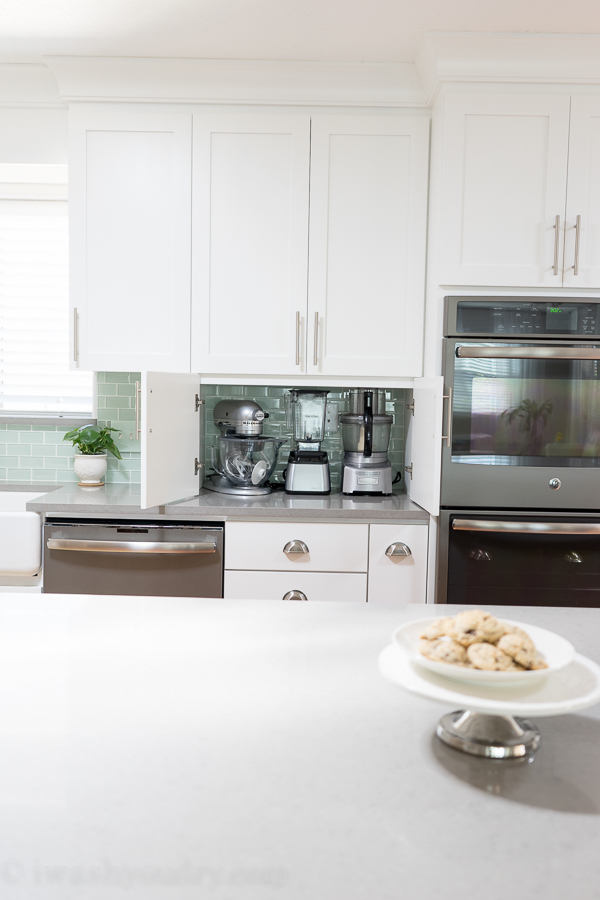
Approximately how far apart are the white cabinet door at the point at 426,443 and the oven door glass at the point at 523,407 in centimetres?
9

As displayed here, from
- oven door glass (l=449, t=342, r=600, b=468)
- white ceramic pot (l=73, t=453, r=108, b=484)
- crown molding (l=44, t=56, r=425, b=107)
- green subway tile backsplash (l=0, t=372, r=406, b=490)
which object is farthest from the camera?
green subway tile backsplash (l=0, t=372, r=406, b=490)

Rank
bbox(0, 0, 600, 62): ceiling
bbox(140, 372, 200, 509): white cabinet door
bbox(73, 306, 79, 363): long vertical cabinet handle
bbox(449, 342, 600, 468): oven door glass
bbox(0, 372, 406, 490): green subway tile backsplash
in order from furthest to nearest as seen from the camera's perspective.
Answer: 1. bbox(0, 372, 406, 490): green subway tile backsplash
2. bbox(73, 306, 79, 363): long vertical cabinet handle
3. bbox(449, 342, 600, 468): oven door glass
4. bbox(140, 372, 200, 509): white cabinet door
5. bbox(0, 0, 600, 62): ceiling

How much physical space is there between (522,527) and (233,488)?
3.58 ft

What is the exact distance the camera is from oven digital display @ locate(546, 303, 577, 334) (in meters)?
2.38

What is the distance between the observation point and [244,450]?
8.93 feet

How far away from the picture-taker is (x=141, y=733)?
30.3 inches

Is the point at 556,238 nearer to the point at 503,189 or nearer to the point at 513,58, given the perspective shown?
the point at 503,189

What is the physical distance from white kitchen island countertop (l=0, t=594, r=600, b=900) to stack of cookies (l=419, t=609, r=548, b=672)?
10cm

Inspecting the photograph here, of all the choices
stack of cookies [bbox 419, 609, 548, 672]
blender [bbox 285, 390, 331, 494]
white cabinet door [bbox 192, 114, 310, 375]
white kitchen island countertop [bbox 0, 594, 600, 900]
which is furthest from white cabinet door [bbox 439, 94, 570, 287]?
stack of cookies [bbox 419, 609, 548, 672]

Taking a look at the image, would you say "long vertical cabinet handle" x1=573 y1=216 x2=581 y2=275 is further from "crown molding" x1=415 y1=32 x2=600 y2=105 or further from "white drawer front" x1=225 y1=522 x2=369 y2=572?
"white drawer front" x1=225 y1=522 x2=369 y2=572

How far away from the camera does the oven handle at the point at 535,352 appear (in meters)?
2.33

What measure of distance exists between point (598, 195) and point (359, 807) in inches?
91.8

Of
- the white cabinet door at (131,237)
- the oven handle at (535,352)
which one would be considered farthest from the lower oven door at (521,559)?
the white cabinet door at (131,237)

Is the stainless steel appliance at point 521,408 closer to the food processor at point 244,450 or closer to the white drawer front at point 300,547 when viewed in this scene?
the white drawer front at point 300,547
